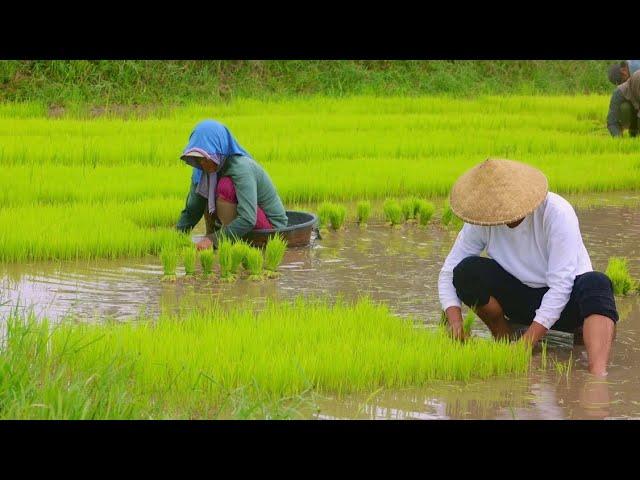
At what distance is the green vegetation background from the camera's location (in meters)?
14.0

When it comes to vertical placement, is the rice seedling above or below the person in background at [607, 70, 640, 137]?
below

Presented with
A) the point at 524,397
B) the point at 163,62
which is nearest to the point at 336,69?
the point at 163,62

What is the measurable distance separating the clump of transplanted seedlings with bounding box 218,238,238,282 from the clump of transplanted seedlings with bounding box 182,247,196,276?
0.47ft

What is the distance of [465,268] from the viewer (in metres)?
4.92

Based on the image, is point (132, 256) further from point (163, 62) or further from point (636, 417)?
point (163, 62)

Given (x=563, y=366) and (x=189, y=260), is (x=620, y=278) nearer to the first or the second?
(x=563, y=366)

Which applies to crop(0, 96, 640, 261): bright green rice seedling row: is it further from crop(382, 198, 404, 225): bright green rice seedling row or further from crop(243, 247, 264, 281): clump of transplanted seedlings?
crop(382, 198, 404, 225): bright green rice seedling row

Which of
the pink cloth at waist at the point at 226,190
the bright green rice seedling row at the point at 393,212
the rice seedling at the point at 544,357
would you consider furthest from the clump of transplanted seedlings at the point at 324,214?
the rice seedling at the point at 544,357

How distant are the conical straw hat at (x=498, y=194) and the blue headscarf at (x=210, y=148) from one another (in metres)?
2.07

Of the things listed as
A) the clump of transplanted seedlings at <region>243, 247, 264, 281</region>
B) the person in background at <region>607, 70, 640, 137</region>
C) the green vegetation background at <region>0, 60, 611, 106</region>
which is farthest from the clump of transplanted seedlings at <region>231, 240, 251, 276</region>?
the green vegetation background at <region>0, 60, 611, 106</region>

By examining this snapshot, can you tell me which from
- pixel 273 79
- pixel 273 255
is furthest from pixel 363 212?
pixel 273 79

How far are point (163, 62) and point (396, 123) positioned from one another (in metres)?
3.77

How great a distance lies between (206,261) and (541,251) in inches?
81.0

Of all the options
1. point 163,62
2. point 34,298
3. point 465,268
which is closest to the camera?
point 465,268
